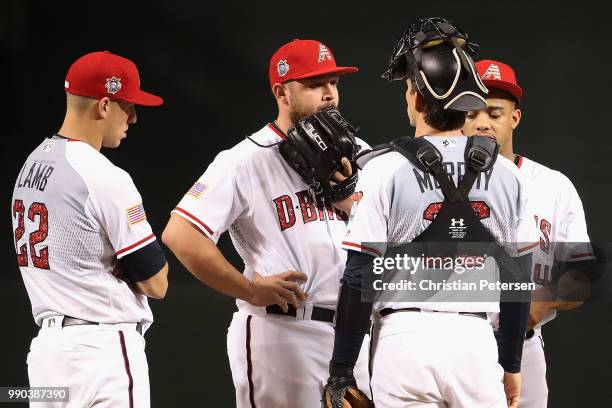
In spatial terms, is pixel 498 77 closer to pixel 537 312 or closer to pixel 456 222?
pixel 537 312

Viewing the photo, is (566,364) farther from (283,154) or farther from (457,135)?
(457,135)

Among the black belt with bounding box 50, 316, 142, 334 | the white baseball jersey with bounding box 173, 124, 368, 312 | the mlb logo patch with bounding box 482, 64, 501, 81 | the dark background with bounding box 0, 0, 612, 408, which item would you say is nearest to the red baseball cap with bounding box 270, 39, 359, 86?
the white baseball jersey with bounding box 173, 124, 368, 312

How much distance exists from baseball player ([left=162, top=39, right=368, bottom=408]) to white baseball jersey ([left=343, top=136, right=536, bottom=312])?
648 millimetres

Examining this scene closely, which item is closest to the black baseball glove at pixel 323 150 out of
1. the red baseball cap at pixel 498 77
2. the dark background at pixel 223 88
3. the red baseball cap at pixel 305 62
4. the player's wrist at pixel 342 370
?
the red baseball cap at pixel 305 62

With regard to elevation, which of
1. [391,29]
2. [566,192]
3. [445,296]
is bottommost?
[445,296]

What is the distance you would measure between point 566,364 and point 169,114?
2580mm

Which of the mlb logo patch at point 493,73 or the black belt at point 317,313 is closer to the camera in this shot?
the black belt at point 317,313

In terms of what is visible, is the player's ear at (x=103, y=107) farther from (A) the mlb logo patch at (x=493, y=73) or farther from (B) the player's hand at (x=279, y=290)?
(A) the mlb logo patch at (x=493, y=73)

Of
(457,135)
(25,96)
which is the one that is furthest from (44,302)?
(25,96)

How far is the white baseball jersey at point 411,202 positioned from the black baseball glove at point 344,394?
7.9 inches

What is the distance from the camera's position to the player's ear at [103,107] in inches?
110

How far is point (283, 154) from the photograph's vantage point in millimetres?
2977

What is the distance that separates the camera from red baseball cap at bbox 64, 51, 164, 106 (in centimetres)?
278

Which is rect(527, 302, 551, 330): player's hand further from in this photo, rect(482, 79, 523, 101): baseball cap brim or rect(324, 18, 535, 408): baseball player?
rect(324, 18, 535, 408): baseball player
